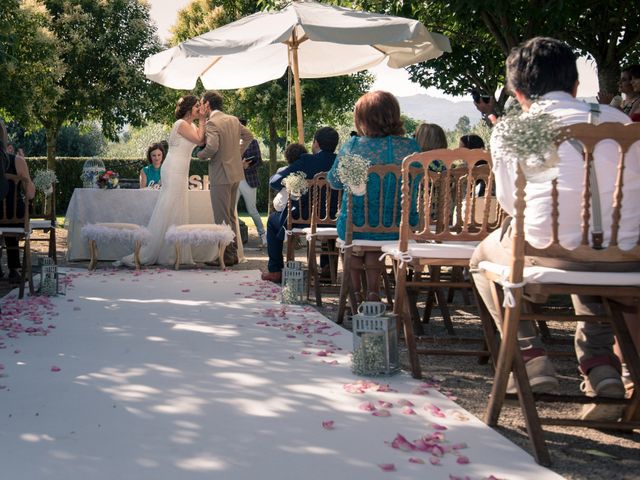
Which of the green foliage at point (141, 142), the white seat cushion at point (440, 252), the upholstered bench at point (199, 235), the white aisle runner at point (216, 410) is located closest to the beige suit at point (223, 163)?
the upholstered bench at point (199, 235)

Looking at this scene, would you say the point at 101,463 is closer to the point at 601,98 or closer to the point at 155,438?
the point at 155,438

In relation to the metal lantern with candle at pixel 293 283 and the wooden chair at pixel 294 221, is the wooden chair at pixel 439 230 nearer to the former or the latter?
the metal lantern with candle at pixel 293 283

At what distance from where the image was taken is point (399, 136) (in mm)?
5711

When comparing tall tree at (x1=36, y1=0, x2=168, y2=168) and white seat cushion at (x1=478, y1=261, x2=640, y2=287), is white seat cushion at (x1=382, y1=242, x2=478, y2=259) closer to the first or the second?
white seat cushion at (x1=478, y1=261, x2=640, y2=287)

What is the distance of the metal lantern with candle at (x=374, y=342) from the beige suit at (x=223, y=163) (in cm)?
626

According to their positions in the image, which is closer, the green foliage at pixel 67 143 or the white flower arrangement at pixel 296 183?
the white flower arrangement at pixel 296 183

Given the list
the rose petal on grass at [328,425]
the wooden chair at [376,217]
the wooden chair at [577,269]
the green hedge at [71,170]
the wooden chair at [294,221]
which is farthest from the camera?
the green hedge at [71,170]

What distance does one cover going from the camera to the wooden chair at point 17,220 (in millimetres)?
7379

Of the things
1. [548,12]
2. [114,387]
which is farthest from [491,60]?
[114,387]

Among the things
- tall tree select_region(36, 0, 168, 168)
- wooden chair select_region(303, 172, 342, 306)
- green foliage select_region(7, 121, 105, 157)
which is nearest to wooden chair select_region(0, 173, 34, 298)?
wooden chair select_region(303, 172, 342, 306)

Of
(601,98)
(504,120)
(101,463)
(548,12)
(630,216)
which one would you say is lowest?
(101,463)

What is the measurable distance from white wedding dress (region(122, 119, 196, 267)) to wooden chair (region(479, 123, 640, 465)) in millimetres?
7480

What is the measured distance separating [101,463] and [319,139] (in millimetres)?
5611

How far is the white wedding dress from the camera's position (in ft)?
34.2
